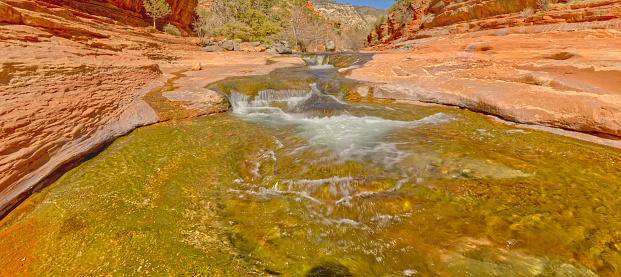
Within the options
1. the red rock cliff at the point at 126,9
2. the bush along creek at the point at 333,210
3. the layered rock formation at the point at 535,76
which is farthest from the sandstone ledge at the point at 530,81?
the red rock cliff at the point at 126,9

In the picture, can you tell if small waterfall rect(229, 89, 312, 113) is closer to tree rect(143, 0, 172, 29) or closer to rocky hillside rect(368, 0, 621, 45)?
rocky hillside rect(368, 0, 621, 45)

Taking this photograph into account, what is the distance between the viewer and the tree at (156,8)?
26500mm

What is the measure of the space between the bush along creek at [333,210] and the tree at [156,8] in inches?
1240

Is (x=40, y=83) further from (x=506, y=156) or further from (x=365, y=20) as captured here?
(x=365, y=20)

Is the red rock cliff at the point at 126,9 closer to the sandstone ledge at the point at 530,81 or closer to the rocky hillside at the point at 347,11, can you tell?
the sandstone ledge at the point at 530,81

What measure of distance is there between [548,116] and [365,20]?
464ft

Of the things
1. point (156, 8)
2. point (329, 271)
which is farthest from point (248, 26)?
point (329, 271)

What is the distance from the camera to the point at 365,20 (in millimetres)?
125000

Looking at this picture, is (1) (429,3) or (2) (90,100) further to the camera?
(1) (429,3)

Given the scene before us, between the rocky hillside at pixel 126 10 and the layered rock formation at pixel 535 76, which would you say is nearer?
the layered rock formation at pixel 535 76

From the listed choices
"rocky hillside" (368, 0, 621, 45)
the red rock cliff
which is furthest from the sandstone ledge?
the red rock cliff

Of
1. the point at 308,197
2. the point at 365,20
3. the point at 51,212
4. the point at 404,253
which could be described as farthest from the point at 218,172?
the point at 365,20

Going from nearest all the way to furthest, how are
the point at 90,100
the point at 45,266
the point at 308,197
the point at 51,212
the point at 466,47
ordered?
the point at 45,266 → the point at 51,212 → the point at 308,197 → the point at 90,100 → the point at 466,47

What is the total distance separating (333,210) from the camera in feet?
9.35
